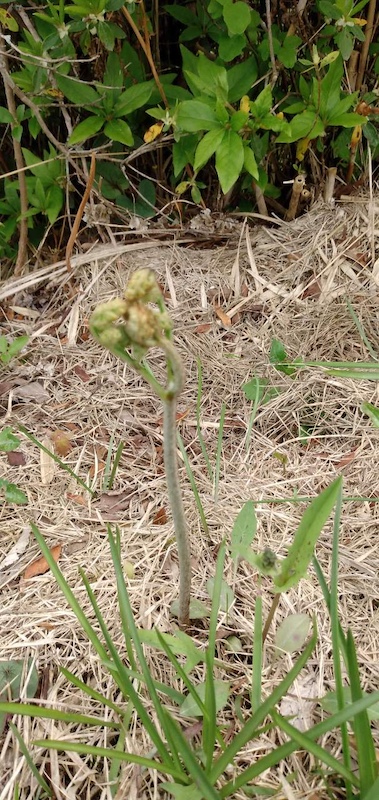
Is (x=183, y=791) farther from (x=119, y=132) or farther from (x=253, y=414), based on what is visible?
(x=119, y=132)

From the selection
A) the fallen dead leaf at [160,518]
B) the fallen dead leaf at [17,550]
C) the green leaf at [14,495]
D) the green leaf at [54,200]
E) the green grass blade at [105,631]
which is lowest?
the fallen dead leaf at [160,518]

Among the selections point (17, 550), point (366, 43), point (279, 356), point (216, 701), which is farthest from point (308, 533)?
point (366, 43)

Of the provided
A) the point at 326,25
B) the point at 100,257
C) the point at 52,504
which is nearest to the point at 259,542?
the point at 52,504

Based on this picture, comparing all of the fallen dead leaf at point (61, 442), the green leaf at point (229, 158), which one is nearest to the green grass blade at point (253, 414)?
the fallen dead leaf at point (61, 442)

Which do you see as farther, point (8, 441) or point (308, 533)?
point (8, 441)

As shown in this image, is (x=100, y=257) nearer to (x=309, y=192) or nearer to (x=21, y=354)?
(x=21, y=354)

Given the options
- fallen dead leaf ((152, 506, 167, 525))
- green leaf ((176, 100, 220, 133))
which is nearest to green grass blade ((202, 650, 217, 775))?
fallen dead leaf ((152, 506, 167, 525))

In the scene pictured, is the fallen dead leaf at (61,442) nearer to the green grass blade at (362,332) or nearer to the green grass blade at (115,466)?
the green grass blade at (115,466)
